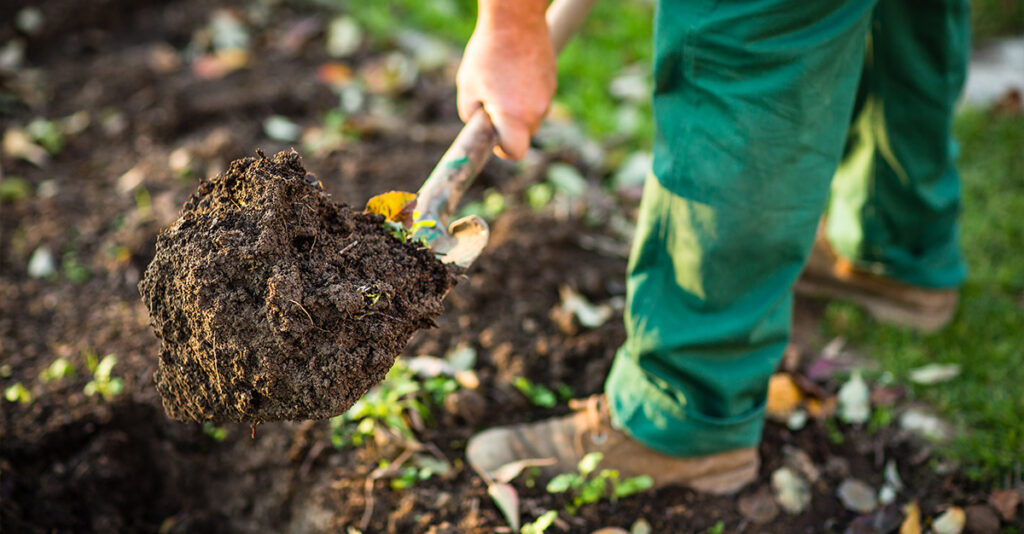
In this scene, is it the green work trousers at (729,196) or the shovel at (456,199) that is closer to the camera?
the green work trousers at (729,196)

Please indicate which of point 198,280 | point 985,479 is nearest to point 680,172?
point 198,280

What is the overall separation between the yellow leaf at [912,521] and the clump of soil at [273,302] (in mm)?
1139

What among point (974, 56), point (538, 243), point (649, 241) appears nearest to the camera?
point (649, 241)

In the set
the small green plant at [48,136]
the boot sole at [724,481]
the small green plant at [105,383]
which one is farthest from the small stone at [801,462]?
the small green plant at [48,136]

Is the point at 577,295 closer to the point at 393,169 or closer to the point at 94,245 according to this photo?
the point at 393,169

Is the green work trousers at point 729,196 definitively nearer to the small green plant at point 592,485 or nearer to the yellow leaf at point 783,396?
the small green plant at point 592,485

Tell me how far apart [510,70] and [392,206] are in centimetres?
37

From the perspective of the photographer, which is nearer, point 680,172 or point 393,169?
point 680,172

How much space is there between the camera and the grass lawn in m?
1.96

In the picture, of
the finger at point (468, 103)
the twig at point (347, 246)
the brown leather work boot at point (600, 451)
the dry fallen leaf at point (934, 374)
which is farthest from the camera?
the dry fallen leaf at point (934, 374)

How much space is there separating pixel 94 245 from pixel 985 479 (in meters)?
2.62

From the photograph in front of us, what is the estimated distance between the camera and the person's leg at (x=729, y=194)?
1.34 metres

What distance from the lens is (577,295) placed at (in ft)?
7.43

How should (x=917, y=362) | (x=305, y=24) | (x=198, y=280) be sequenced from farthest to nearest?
1. (x=305, y=24)
2. (x=917, y=362)
3. (x=198, y=280)
